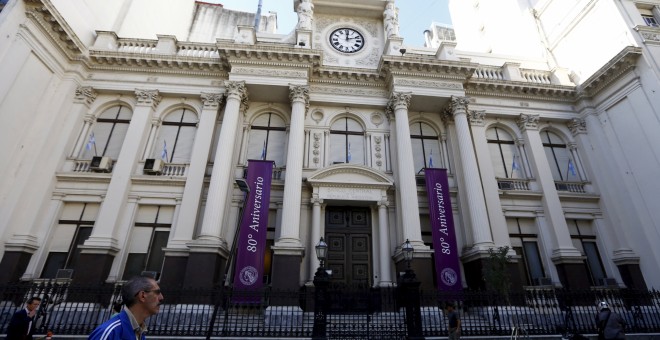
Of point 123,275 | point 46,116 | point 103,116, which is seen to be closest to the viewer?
point 123,275

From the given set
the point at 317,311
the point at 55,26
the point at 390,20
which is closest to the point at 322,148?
the point at 317,311

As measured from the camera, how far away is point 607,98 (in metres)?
16.6

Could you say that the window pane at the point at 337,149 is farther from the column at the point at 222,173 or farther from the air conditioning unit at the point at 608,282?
the air conditioning unit at the point at 608,282

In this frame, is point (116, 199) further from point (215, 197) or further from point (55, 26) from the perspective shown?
point (55, 26)

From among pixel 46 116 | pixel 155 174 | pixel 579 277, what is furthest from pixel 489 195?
pixel 46 116

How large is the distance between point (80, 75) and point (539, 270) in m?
22.3

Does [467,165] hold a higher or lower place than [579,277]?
higher

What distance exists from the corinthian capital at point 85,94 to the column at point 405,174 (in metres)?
14.0

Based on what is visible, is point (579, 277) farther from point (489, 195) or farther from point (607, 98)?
point (607, 98)

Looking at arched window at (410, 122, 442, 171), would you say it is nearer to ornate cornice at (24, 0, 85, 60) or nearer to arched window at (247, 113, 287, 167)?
arched window at (247, 113, 287, 167)

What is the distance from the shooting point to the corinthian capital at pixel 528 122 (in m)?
17.0

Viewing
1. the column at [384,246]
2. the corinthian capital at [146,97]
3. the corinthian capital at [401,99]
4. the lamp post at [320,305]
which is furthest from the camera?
the corinthian capital at [401,99]

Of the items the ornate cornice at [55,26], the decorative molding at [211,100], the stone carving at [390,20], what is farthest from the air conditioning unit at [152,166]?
the stone carving at [390,20]

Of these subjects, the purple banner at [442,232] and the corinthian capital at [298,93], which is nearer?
the purple banner at [442,232]
